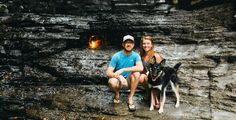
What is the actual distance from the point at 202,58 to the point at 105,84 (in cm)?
336

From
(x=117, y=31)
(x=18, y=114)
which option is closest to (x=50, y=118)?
(x=18, y=114)

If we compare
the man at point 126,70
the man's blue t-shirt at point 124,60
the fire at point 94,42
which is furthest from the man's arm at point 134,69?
the fire at point 94,42

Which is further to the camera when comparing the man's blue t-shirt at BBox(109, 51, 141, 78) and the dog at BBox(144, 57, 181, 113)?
the man's blue t-shirt at BBox(109, 51, 141, 78)

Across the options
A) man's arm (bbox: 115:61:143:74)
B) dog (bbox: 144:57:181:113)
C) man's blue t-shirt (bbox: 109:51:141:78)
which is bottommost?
dog (bbox: 144:57:181:113)

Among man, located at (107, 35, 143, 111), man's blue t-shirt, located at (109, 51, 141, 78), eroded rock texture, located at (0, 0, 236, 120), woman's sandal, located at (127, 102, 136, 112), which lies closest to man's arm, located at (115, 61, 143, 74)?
man, located at (107, 35, 143, 111)

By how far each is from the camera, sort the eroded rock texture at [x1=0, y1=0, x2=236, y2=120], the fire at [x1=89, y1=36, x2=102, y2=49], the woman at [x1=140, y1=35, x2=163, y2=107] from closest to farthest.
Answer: the woman at [x1=140, y1=35, x2=163, y2=107] → the eroded rock texture at [x1=0, y1=0, x2=236, y2=120] → the fire at [x1=89, y1=36, x2=102, y2=49]

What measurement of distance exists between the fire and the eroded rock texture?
0.64 feet

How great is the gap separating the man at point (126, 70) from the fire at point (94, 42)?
4013mm

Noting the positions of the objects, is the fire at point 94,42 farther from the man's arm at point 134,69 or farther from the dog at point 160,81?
the man's arm at point 134,69

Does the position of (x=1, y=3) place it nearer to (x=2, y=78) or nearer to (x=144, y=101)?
(x=2, y=78)

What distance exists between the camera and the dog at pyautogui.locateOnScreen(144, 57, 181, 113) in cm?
979

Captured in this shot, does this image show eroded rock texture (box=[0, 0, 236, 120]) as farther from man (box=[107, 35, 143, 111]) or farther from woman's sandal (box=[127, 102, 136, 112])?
man (box=[107, 35, 143, 111])

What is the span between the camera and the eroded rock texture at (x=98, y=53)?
1056cm

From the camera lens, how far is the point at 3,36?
46.0ft
